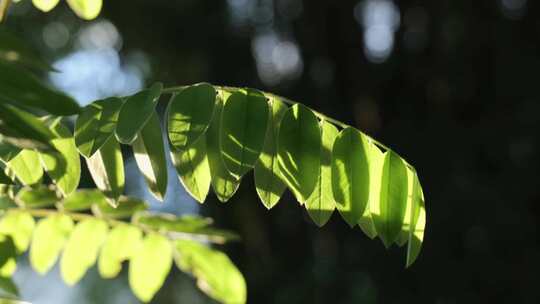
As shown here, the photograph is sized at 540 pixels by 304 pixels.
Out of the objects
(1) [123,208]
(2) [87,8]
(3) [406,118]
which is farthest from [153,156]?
(3) [406,118]

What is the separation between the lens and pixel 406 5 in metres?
3.58

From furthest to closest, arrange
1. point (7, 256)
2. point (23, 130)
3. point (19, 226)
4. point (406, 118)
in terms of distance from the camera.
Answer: point (406, 118) → point (19, 226) → point (7, 256) → point (23, 130)

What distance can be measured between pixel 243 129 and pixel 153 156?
92 millimetres

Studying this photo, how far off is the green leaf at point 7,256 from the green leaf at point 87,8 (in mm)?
244

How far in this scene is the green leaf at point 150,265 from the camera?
98cm

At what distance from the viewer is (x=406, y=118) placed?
134 inches

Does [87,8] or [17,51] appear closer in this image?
[17,51]

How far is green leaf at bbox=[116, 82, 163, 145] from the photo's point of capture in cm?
68

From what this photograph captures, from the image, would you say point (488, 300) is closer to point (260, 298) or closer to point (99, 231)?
point (260, 298)

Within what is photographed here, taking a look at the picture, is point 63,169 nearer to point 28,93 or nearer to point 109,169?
point 109,169

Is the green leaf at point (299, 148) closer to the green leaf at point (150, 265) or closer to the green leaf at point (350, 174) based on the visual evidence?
the green leaf at point (350, 174)

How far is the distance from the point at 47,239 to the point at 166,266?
0.15 metres

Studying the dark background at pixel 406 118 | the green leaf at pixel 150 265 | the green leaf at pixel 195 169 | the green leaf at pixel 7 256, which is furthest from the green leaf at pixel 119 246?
the dark background at pixel 406 118

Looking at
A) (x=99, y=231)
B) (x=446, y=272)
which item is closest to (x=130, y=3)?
(x=446, y=272)
